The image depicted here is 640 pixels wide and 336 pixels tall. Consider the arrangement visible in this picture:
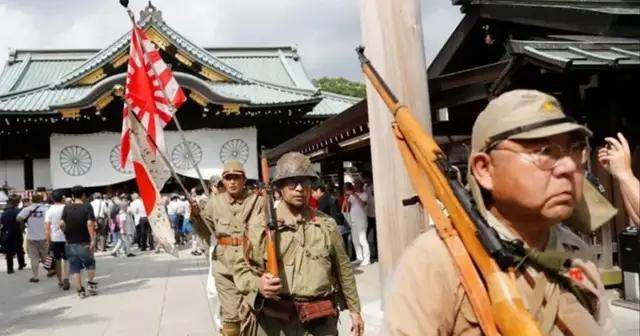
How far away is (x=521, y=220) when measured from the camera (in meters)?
1.61

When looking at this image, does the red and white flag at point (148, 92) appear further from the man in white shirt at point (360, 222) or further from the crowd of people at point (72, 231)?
the man in white shirt at point (360, 222)

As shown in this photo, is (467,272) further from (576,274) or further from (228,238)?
(228,238)

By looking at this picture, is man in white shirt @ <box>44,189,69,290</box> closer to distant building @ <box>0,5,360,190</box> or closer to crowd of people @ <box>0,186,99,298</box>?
crowd of people @ <box>0,186,99,298</box>

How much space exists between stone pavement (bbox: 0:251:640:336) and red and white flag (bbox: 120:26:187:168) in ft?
7.01

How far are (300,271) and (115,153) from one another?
18.1 m

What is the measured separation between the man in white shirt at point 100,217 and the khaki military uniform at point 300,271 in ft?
44.9

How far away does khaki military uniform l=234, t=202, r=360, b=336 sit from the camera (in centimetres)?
373

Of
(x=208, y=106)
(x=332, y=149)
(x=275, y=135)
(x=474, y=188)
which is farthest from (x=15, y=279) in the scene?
(x=474, y=188)

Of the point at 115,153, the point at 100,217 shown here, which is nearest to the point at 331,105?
the point at 115,153

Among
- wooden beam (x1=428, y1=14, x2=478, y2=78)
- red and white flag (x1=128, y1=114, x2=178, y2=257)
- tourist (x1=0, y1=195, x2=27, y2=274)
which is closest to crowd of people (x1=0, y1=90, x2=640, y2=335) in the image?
red and white flag (x1=128, y1=114, x2=178, y2=257)

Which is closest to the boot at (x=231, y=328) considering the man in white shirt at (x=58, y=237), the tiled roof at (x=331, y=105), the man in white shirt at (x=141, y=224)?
the man in white shirt at (x=58, y=237)

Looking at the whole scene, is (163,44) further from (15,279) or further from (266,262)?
(266,262)

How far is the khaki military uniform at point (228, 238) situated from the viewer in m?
5.27

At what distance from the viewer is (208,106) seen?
64.5ft
